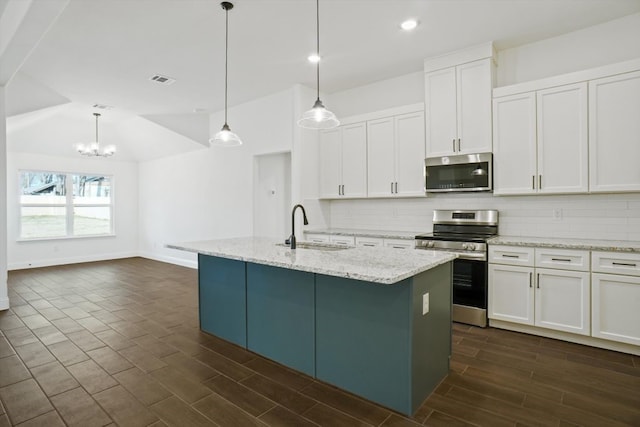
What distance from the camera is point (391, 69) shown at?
14.8 ft

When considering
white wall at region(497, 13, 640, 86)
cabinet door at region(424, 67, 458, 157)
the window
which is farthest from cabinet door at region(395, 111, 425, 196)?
the window

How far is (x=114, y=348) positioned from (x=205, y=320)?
0.81 meters

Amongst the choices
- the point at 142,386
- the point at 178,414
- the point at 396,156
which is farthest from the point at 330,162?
the point at 178,414

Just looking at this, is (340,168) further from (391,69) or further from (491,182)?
(491,182)

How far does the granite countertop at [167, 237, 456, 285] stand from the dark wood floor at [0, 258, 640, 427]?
2.97ft

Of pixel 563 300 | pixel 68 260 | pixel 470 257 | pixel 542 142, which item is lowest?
pixel 68 260

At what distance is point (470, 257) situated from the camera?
358cm

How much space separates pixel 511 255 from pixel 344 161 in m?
2.50

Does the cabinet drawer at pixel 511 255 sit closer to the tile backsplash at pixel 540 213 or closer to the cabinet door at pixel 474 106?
the tile backsplash at pixel 540 213

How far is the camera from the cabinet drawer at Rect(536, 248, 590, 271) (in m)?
3.06

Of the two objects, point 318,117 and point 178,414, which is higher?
point 318,117

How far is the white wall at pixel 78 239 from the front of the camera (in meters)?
7.14

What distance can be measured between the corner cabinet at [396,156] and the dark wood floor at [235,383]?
5.88 feet

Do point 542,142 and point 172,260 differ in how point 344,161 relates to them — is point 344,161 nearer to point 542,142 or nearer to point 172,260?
point 542,142
